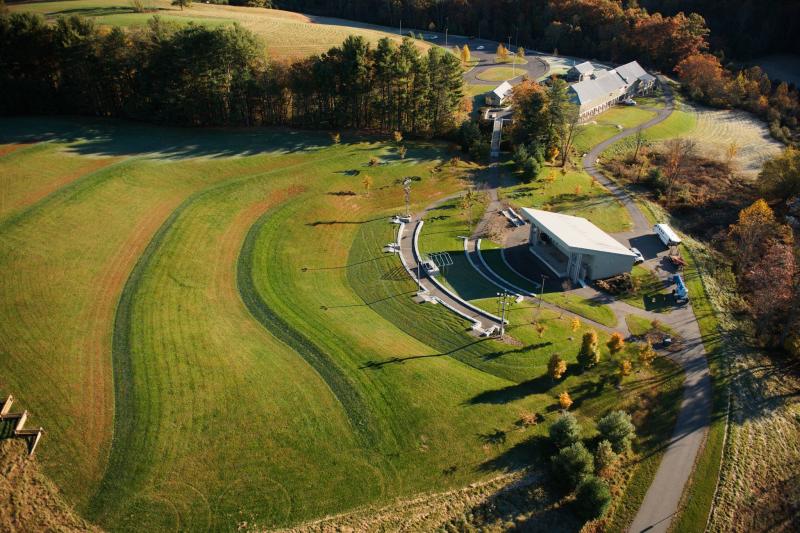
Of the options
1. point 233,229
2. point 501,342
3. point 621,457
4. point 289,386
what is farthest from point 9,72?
point 621,457

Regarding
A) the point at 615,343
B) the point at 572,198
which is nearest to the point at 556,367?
the point at 615,343

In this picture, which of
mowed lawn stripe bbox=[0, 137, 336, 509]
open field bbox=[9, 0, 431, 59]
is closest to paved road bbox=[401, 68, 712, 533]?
mowed lawn stripe bbox=[0, 137, 336, 509]

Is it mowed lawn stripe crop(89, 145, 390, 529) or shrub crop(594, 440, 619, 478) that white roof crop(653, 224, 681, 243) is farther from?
mowed lawn stripe crop(89, 145, 390, 529)

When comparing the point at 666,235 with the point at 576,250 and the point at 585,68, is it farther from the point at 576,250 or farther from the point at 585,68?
the point at 585,68

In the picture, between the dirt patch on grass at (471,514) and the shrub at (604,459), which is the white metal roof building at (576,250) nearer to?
the shrub at (604,459)

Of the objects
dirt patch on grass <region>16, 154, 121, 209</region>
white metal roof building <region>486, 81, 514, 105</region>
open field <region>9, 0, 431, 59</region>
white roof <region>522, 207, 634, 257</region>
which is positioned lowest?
white roof <region>522, 207, 634, 257</region>

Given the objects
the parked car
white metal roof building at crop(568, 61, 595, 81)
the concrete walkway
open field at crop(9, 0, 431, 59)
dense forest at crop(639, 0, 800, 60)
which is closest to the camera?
the concrete walkway
